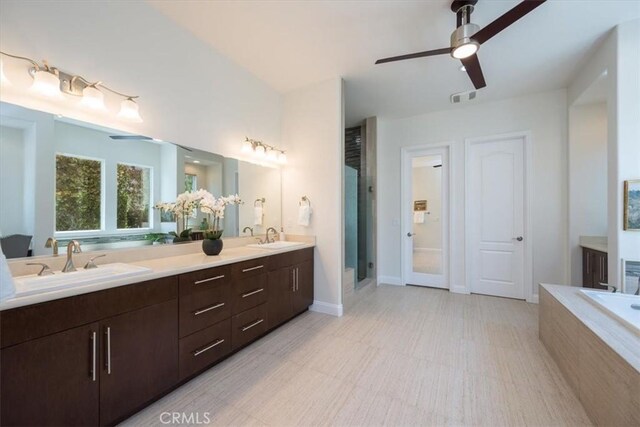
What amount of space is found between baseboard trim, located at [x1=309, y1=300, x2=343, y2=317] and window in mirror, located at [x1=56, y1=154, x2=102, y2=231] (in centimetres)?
238

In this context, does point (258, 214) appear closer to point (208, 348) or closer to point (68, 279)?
point (208, 348)

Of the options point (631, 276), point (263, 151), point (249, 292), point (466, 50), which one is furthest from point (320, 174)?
point (631, 276)

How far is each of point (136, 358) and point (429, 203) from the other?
4243 millimetres

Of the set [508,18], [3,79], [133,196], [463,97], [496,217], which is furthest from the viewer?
[496,217]

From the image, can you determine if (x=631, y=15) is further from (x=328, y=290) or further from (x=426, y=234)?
(x=328, y=290)

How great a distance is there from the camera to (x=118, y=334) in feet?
4.67

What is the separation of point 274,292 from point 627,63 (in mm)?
3844

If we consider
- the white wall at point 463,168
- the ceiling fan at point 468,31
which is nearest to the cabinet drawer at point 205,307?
the ceiling fan at point 468,31

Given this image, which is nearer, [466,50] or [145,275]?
[145,275]

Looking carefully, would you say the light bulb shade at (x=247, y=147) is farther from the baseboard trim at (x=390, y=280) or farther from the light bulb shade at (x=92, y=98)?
the baseboard trim at (x=390, y=280)

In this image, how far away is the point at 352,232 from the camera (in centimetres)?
410

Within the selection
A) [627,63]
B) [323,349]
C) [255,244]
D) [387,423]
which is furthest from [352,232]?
[627,63]

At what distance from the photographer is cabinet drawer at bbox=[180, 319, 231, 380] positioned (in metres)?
1.78

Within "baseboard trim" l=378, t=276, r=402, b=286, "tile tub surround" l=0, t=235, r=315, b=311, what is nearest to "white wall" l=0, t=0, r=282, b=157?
"tile tub surround" l=0, t=235, r=315, b=311
